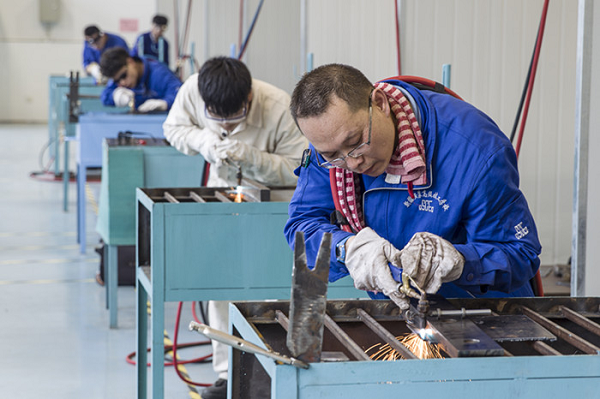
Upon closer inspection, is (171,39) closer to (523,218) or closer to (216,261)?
(216,261)

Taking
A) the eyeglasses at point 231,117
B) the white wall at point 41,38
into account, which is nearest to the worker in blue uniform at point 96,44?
the white wall at point 41,38

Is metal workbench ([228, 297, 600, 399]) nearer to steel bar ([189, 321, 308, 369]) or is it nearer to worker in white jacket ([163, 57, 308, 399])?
steel bar ([189, 321, 308, 369])

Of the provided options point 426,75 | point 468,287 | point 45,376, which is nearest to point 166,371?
point 45,376

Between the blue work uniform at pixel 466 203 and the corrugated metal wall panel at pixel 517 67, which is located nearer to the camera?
the blue work uniform at pixel 466 203

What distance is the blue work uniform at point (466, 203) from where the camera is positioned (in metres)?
1.50

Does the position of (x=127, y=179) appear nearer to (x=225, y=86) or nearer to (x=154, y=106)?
(x=225, y=86)

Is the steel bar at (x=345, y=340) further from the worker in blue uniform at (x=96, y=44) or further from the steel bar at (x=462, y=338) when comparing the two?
the worker in blue uniform at (x=96, y=44)

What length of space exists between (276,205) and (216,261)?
270 millimetres

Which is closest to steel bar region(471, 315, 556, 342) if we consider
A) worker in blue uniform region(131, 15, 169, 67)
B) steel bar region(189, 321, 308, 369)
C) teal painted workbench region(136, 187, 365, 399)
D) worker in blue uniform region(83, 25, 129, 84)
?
steel bar region(189, 321, 308, 369)

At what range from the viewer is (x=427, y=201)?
1571mm

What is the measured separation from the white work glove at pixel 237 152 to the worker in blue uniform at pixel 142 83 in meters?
2.49

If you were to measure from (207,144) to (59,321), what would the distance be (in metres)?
1.58

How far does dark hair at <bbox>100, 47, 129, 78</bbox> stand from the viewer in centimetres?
505

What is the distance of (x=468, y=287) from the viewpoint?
61.2 inches
